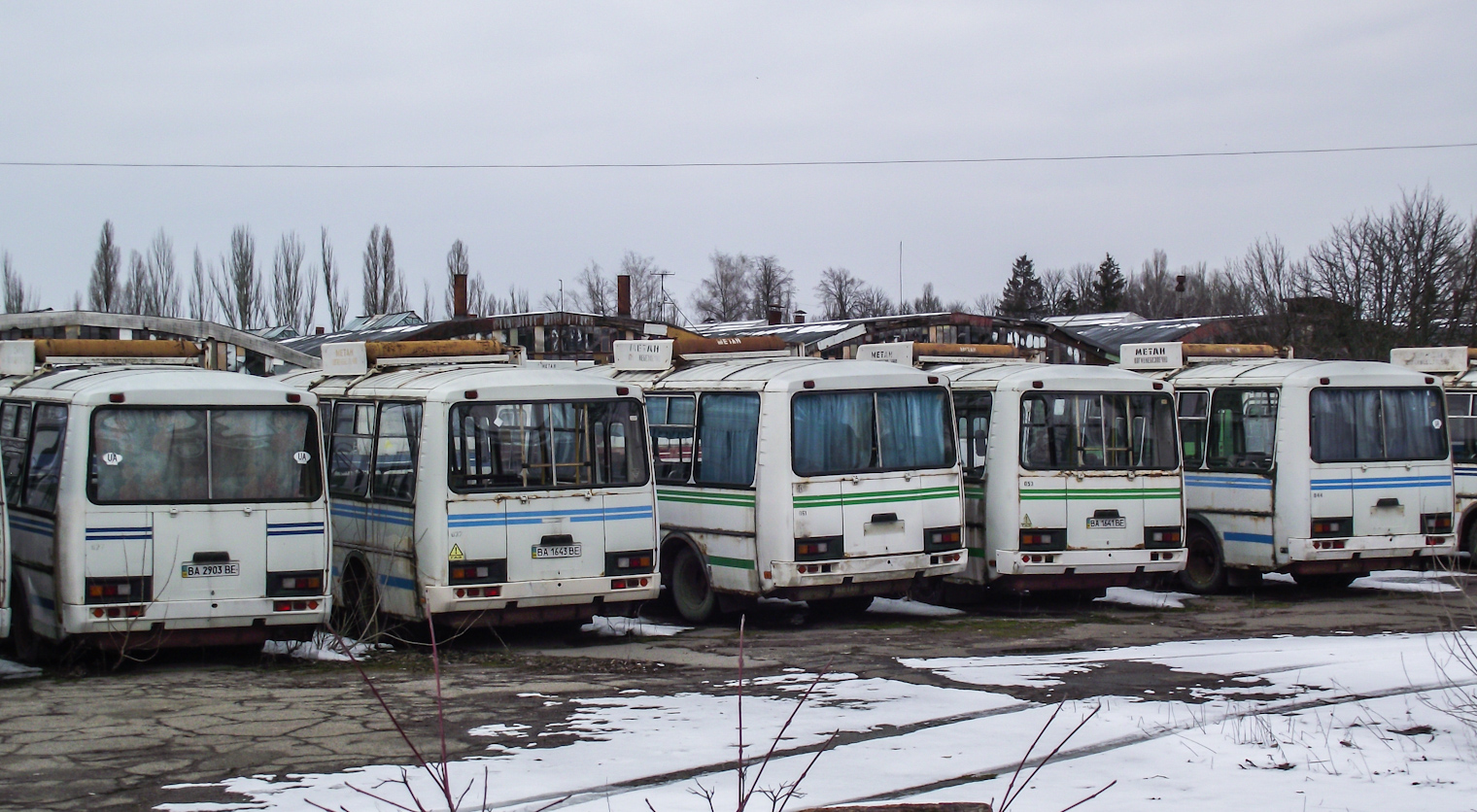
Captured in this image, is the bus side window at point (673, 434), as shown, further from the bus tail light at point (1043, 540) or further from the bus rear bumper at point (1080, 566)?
the bus tail light at point (1043, 540)

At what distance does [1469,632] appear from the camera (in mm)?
12625

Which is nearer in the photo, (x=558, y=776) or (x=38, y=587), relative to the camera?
(x=558, y=776)

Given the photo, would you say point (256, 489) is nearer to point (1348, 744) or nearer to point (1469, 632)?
point (1348, 744)

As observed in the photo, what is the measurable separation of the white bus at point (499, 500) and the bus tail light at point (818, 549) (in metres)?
1.41

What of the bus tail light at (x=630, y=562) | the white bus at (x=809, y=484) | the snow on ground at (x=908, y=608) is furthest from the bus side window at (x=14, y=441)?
the snow on ground at (x=908, y=608)

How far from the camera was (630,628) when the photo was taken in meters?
14.7

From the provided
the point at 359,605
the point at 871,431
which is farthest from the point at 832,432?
the point at 359,605

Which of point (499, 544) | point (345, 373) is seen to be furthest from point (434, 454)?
point (345, 373)

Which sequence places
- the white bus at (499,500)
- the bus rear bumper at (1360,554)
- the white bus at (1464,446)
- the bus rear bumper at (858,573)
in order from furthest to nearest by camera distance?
the white bus at (1464,446) < the bus rear bumper at (1360,554) < the bus rear bumper at (858,573) < the white bus at (499,500)

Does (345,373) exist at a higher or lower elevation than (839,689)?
higher

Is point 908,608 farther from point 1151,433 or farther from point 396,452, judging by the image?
point 396,452

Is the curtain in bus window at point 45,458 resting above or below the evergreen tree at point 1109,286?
below

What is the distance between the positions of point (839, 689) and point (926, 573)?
4585 millimetres

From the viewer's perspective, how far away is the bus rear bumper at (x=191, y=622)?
11.3m
